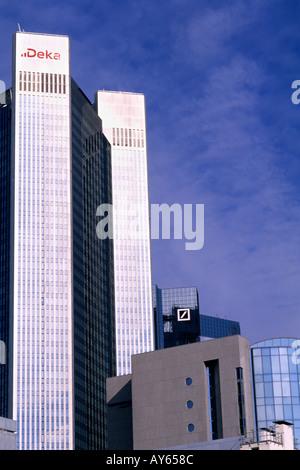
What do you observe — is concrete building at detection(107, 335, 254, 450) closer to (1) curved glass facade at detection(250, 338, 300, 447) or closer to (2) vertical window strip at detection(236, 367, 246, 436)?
(2) vertical window strip at detection(236, 367, 246, 436)

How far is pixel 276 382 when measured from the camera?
5866 inches

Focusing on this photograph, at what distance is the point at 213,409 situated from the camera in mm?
148375

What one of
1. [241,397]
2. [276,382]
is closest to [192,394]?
[241,397]

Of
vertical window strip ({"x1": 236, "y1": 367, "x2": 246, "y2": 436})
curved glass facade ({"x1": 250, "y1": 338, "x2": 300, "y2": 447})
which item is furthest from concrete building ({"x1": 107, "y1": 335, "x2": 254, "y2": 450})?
curved glass facade ({"x1": 250, "y1": 338, "x2": 300, "y2": 447})

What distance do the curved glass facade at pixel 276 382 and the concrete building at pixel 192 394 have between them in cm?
160

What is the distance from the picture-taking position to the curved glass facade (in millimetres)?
146250

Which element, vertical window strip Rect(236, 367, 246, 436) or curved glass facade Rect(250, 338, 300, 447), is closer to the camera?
vertical window strip Rect(236, 367, 246, 436)

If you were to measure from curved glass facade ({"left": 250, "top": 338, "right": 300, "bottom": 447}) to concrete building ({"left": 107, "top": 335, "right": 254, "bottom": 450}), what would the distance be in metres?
1.60

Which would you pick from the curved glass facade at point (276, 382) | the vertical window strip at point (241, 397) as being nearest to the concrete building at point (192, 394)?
the vertical window strip at point (241, 397)

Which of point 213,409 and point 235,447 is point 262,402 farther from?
point 235,447

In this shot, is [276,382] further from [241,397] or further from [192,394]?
[192,394]

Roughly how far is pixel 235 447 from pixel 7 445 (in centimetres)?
Answer: 3120

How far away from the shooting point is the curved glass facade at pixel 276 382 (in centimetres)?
14625
